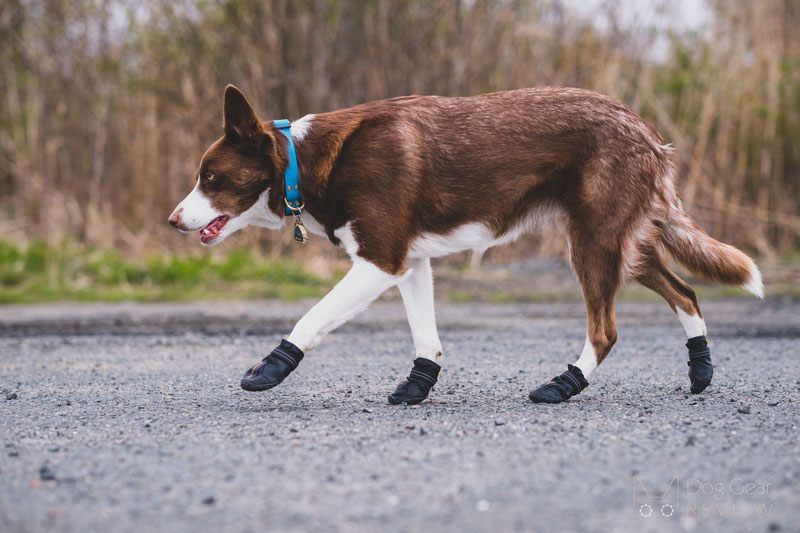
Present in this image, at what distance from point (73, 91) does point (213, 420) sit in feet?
30.3

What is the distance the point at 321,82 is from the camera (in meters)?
11.1

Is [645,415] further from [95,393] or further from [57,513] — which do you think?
[95,393]

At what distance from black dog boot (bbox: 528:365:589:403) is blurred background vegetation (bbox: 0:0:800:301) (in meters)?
6.59

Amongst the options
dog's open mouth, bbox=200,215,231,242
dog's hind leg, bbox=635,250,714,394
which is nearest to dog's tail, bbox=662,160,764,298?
dog's hind leg, bbox=635,250,714,394

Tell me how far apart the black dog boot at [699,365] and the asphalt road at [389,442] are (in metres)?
0.16

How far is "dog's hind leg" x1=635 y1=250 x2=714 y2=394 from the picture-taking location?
4.39m

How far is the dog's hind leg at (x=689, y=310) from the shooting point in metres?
4.39

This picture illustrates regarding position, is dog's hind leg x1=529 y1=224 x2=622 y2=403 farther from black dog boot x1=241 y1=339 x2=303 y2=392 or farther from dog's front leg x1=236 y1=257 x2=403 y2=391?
black dog boot x1=241 y1=339 x2=303 y2=392

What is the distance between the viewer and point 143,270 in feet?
32.7

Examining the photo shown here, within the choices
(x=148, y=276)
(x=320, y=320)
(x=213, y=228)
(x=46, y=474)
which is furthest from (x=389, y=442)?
(x=148, y=276)

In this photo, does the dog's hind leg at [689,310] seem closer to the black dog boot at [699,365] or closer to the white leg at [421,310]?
the black dog boot at [699,365]

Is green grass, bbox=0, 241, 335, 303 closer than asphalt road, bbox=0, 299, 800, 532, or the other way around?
asphalt road, bbox=0, 299, 800, 532

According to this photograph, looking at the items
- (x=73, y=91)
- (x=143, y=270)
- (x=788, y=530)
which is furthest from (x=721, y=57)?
(x=788, y=530)

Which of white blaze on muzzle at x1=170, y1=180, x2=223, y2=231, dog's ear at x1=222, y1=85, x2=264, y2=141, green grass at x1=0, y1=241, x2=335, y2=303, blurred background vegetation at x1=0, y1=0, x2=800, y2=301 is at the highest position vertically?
dog's ear at x1=222, y1=85, x2=264, y2=141
